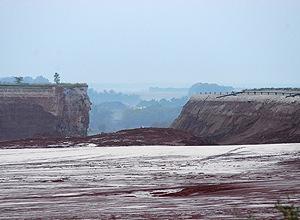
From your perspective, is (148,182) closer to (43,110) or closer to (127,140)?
(127,140)

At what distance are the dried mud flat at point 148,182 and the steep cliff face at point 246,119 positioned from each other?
10765 millimetres

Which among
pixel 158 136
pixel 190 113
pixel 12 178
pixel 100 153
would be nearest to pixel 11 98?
pixel 190 113

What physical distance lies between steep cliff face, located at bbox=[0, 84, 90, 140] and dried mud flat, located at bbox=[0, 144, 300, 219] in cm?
2885

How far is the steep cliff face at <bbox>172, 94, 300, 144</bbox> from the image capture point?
3919cm

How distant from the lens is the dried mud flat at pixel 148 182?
1295 cm

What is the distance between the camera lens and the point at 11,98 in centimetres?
5841

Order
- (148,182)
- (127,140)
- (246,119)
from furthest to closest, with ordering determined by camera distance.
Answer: (246,119), (127,140), (148,182)

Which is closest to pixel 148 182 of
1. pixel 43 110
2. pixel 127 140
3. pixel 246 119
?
pixel 127 140

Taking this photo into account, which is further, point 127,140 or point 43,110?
point 43,110

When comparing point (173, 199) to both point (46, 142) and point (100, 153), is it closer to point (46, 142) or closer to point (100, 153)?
point (100, 153)

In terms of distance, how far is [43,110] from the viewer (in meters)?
58.2

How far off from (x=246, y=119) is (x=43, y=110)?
781 inches

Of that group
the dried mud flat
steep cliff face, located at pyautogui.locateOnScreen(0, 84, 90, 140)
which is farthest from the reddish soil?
steep cliff face, located at pyautogui.locateOnScreen(0, 84, 90, 140)

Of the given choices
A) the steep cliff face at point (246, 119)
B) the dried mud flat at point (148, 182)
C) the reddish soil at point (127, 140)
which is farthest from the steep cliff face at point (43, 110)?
the dried mud flat at point (148, 182)
